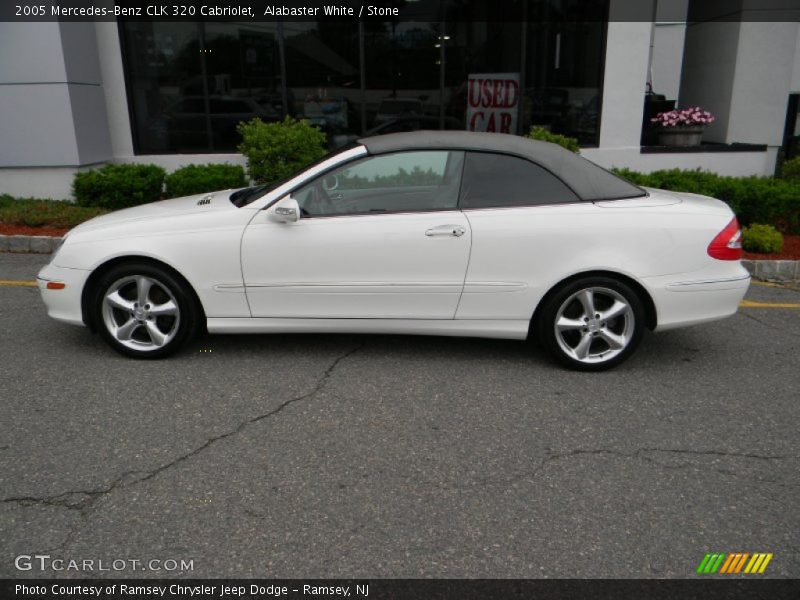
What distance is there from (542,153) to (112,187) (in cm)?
684

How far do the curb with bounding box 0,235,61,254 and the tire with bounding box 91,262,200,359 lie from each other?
159 inches

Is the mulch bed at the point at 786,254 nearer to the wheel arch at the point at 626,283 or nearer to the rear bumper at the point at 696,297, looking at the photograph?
the rear bumper at the point at 696,297

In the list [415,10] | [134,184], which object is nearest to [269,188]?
[134,184]

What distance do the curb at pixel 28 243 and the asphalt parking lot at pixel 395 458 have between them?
3284 millimetres

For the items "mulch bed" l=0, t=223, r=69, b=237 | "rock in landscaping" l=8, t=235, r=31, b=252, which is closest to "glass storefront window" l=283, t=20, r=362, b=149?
"mulch bed" l=0, t=223, r=69, b=237

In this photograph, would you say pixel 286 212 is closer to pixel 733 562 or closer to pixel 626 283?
pixel 626 283

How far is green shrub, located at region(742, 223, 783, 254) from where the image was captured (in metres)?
7.33

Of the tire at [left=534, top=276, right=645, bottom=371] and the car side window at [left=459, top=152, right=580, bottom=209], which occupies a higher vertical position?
the car side window at [left=459, top=152, right=580, bottom=209]

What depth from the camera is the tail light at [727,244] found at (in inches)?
168

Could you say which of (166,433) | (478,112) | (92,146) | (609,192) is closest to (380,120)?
(478,112)
